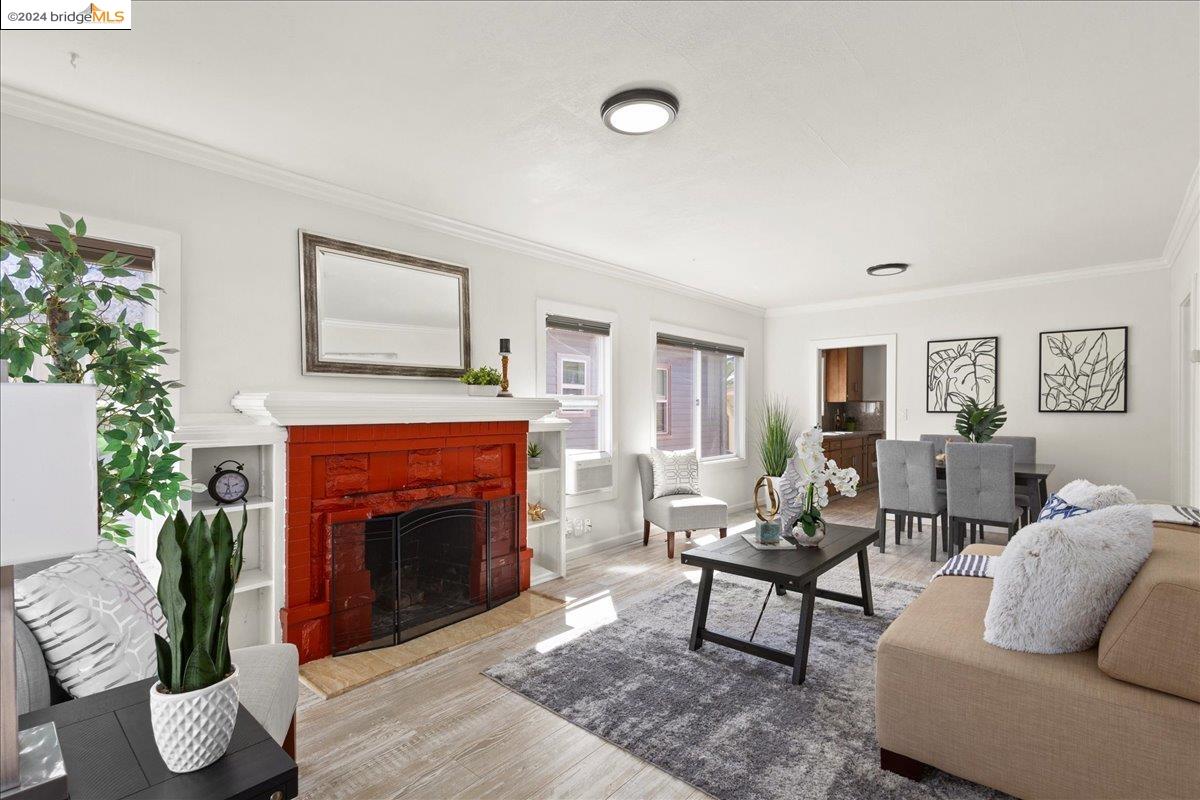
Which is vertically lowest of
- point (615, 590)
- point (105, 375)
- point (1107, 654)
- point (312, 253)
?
point (615, 590)

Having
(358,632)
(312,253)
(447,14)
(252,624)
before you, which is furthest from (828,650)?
(312,253)

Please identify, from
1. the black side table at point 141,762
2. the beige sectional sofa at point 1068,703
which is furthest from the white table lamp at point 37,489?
the beige sectional sofa at point 1068,703

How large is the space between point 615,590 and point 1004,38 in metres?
3.38

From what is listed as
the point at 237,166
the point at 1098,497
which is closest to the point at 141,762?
the point at 237,166

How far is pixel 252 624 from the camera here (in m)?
2.94

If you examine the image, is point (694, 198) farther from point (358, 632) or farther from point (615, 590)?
point (358, 632)

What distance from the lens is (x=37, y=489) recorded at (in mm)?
844

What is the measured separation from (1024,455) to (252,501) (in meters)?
5.84

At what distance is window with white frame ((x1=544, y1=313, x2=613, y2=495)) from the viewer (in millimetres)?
4688

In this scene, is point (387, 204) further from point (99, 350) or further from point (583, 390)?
point (583, 390)

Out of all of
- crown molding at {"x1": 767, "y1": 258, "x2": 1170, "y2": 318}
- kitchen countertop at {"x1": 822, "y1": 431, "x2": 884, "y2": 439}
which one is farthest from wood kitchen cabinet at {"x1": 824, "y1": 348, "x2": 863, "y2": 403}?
crown molding at {"x1": 767, "y1": 258, "x2": 1170, "y2": 318}

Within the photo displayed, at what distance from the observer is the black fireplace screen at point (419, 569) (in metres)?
2.99

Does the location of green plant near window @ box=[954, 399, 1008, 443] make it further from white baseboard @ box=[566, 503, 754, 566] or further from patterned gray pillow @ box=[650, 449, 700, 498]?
white baseboard @ box=[566, 503, 754, 566]

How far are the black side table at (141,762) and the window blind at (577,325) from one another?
11.6ft
